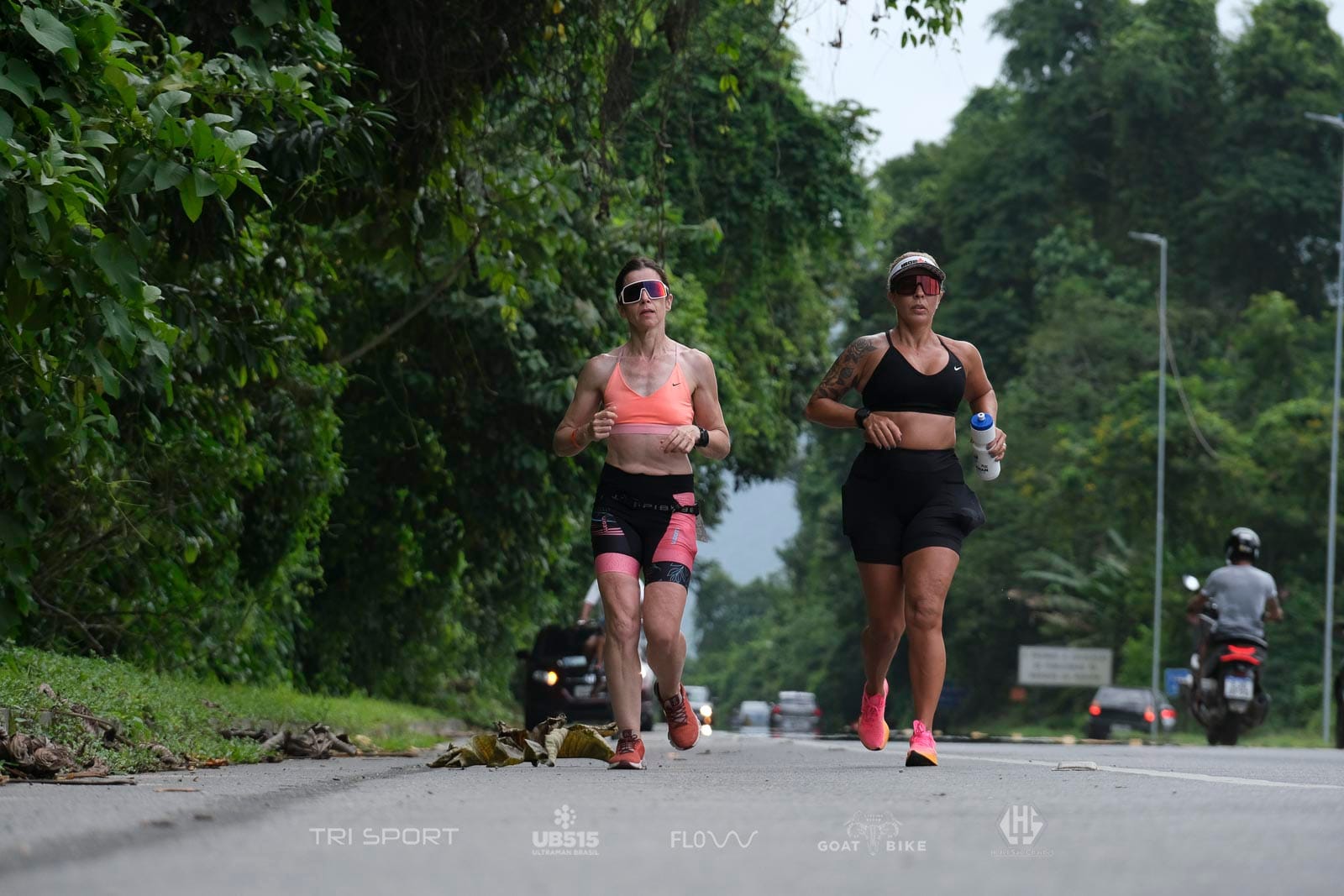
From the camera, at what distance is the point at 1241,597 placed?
58.3ft

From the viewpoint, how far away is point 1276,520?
151ft

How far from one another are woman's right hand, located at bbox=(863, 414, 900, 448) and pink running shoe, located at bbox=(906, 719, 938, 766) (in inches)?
47.1

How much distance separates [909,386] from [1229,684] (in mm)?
9765

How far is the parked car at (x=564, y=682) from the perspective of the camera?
2798cm

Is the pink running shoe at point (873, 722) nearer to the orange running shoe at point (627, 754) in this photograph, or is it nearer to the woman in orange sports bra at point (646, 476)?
the woman in orange sports bra at point (646, 476)

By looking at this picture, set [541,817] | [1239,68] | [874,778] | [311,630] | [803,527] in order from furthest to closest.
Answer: [803,527], [1239,68], [311,630], [874,778], [541,817]

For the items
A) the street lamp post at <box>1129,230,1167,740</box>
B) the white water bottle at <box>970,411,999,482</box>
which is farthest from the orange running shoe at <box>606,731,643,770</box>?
the street lamp post at <box>1129,230,1167,740</box>

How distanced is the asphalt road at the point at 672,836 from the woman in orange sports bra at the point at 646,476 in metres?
1.58

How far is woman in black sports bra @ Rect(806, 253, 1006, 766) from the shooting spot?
29.3 feet

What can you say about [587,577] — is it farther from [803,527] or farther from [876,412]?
[803,527]

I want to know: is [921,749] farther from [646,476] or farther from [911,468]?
[646,476]

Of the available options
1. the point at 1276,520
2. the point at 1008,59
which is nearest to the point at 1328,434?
the point at 1276,520

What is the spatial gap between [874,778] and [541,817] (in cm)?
258

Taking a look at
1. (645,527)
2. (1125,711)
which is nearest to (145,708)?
(645,527)
